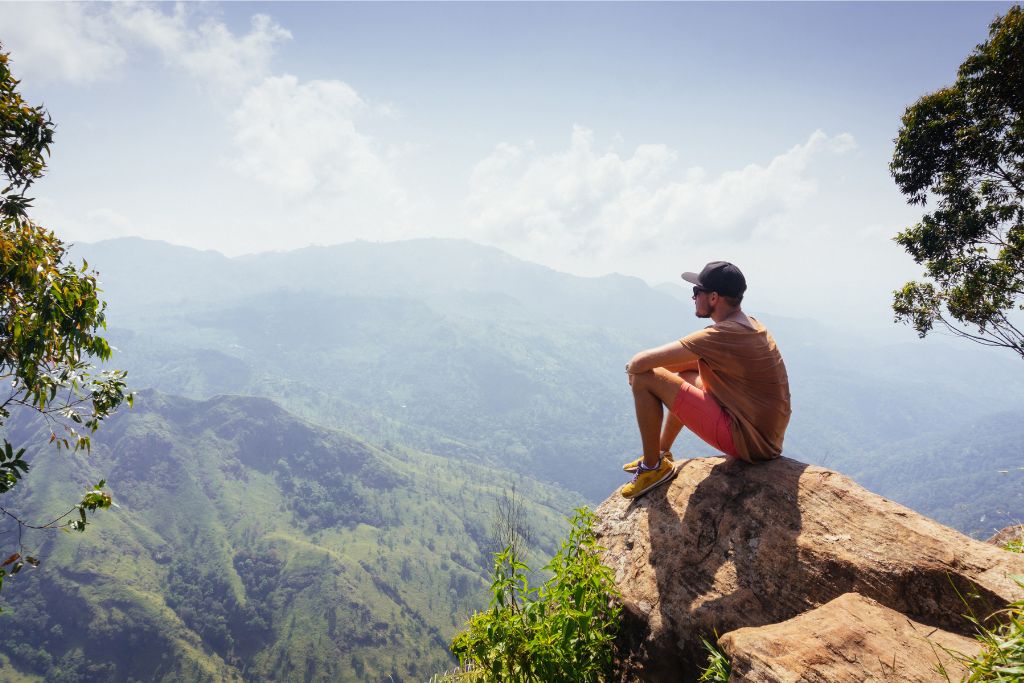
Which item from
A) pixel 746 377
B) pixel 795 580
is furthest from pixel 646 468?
pixel 795 580

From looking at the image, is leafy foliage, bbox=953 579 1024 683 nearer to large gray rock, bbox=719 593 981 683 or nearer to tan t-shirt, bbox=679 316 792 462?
large gray rock, bbox=719 593 981 683

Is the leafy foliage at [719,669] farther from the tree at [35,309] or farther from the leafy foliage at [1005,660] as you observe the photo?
the tree at [35,309]

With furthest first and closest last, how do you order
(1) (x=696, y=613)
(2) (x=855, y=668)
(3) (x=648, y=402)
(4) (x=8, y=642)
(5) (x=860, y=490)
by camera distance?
(4) (x=8, y=642)
(3) (x=648, y=402)
(5) (x=860, y=490)
(1) (x=696, y=613)
(2) (x=855, y=668)

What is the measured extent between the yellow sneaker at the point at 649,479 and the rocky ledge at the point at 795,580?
274 millimetres

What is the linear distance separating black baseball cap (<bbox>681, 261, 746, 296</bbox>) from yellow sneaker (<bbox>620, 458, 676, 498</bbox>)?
101 inches

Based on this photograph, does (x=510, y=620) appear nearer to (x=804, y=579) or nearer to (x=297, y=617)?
(x=804, y=579)

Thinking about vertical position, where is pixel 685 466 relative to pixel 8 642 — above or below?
above

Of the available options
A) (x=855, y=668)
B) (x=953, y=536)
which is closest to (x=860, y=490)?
(x=953, y=536)

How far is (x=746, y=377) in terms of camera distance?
5859 millimetres

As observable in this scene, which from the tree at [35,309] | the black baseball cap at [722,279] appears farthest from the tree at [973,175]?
the tree at [35,309]

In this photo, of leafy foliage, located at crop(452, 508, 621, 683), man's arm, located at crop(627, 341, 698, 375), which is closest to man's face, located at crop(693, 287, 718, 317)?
man's arm, located at crop(627, 341, 698, 375)

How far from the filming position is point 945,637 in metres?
3.86

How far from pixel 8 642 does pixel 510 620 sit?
275738 millimetres

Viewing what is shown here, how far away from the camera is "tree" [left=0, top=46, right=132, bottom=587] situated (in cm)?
597
